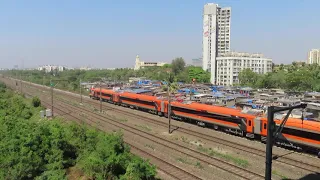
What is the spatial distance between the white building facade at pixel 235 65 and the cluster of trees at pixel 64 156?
115443mm

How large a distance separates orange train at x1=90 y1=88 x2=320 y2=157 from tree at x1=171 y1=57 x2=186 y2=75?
112669 millimetres

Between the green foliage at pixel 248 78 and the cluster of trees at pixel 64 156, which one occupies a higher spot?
the green foliage at pixel 248 78

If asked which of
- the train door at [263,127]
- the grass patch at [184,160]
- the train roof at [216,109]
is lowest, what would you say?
the grass patch at [184,160]

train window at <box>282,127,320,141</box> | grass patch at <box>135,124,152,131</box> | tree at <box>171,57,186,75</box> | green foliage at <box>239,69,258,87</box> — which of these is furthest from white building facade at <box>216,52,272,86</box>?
train window at <box>282,127,320,141</box>

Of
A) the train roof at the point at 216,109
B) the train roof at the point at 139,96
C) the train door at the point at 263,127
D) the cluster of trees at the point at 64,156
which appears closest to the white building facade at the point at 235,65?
the train roof at the point at 139,96

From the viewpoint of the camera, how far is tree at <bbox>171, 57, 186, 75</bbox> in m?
162

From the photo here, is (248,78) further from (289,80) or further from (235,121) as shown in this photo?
(235,121)

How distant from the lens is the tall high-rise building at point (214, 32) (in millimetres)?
151125

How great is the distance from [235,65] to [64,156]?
118 m

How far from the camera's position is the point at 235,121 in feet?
94.1

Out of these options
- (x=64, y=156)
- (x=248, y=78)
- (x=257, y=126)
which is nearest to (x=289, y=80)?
(x=248, y=78)

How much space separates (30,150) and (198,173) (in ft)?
34.8

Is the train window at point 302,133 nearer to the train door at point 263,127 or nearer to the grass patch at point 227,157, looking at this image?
the train door at point 263,127

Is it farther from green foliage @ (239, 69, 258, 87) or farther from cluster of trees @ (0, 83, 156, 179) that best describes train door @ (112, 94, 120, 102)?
green foliage @ (239, 69, 258, 87)
